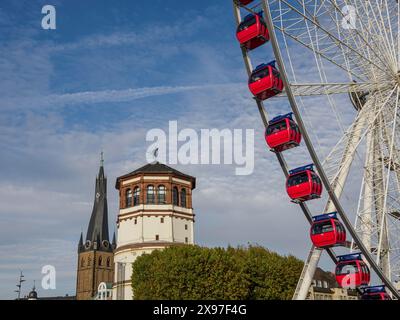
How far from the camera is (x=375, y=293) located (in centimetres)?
3650

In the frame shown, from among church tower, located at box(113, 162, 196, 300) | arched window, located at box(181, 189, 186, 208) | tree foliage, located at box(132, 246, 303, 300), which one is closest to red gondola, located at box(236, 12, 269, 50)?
tree foliage, located at box(132, 246, 303, 300)

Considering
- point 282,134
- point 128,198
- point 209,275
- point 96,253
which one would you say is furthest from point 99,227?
point 282,134

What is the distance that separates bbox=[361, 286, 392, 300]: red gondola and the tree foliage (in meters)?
26.4

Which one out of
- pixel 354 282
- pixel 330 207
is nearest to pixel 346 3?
pixel 330 207

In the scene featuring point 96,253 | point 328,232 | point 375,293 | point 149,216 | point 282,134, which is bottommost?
point 375,293

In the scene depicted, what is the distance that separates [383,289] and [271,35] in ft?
62.0

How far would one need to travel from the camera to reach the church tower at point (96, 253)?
603ft

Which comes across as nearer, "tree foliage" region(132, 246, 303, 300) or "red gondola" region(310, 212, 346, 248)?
"red gondola" region(310, 212, 346, 248)

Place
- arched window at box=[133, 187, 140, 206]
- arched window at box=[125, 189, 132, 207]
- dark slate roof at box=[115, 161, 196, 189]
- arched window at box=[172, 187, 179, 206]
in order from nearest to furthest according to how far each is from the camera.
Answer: arched window at box=[133, 187, 140, 206] < arched window at box=[172, 187, 179, 206] < dark slate roof at box=[115, 161, 196, 189] < arched window at box=[125, 189, 132, 207]

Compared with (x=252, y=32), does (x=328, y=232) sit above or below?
below

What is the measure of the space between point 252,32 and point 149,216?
47.9m

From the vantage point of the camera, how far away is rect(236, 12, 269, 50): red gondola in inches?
1538

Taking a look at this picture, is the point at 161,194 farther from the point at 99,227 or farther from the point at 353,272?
the point at 99,227

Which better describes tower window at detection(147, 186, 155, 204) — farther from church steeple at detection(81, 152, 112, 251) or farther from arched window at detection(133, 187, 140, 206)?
church steeple at detection(81, 152, 112, 251)
